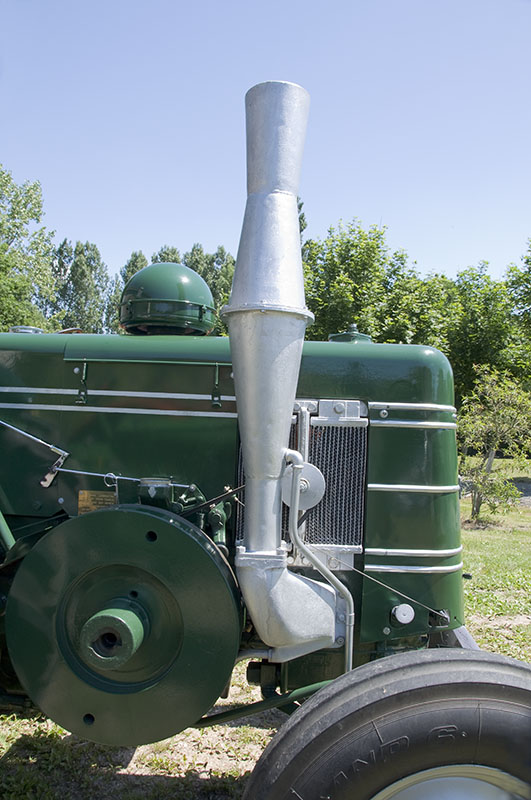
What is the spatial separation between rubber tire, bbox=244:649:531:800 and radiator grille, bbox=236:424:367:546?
0.99 meters

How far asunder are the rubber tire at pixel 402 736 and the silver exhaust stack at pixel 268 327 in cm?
50

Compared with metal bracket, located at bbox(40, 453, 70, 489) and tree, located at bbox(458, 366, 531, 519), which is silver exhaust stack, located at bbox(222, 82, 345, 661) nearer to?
metal bracket, located at bbox(40, 453, 70, 489)

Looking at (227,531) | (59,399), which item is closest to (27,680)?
(227,531)

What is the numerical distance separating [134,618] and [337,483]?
1.18 metres

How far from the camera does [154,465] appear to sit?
10.5 ft

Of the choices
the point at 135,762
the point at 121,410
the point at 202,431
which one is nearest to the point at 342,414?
the point at 202,431

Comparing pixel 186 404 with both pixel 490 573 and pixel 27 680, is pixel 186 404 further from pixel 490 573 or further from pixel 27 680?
pixel 490 573

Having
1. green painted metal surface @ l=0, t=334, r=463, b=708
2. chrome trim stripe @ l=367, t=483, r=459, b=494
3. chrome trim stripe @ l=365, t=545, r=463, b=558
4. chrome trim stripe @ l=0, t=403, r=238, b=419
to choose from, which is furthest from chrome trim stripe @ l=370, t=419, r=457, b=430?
chrome trim stripe @ l=0, t=403, r=238, b=419

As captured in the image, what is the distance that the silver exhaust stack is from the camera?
2.47 metres

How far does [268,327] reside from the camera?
8.09ft

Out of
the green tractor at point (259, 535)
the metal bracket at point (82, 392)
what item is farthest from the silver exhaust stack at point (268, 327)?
the metal bracket at point (82, 392)

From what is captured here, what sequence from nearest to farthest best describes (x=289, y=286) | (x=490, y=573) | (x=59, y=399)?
(x=289, y=286)
(x=59, y=399)
(x=490, y=573)

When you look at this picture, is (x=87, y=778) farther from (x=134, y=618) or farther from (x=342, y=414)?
(x=342, y=414)

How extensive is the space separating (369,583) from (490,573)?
5546 mm
